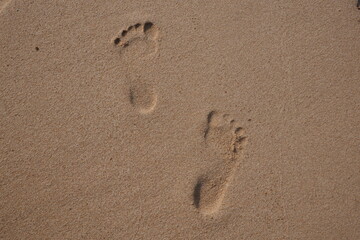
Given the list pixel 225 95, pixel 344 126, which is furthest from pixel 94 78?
pixel 344 126

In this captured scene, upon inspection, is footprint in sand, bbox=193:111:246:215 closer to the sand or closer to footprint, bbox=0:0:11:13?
the sand

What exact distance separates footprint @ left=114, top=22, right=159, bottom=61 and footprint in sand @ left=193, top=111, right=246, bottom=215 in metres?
0.55

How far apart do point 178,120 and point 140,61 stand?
0.43 metres

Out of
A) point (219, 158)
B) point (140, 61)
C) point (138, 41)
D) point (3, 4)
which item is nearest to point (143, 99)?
point (140, 61)

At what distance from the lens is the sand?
1668 mm

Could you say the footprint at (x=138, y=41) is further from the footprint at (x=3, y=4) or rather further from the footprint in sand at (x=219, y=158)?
the footprint at (x=3, y=4)

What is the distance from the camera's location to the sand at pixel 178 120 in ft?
5.47

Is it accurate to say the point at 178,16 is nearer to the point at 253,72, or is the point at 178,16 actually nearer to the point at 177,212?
the point at 253,72

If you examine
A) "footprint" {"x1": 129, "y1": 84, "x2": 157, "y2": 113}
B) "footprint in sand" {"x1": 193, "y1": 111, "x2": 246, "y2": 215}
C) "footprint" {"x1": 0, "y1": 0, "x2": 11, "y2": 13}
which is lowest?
"footprint in sand" {"x1": 193, "y1": 111, "x2": 246, "y2": 215}

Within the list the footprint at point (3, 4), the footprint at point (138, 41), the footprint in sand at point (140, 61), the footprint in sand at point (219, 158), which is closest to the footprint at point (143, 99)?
the footprint in sand at point (140, 61)

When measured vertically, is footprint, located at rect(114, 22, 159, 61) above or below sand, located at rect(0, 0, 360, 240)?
above

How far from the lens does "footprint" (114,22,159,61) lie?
5.56 feet

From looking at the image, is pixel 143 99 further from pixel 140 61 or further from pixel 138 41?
pixel 138 41

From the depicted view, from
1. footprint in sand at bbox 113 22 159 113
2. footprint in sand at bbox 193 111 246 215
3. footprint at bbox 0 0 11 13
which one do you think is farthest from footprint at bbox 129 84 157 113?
footprint at bbox 0 0 11 13
